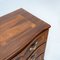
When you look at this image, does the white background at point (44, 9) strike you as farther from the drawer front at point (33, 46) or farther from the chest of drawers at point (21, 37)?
the drawer front at point (33, 46)

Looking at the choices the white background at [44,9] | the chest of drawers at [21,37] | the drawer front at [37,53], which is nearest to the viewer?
the chest of drawers at [21,37]

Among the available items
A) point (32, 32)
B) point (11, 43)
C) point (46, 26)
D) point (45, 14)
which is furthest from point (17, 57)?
point (45, 14)

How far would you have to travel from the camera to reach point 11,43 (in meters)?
1.00

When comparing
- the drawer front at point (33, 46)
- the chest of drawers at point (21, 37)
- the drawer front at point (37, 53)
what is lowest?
the drawer front at point (37, 53)

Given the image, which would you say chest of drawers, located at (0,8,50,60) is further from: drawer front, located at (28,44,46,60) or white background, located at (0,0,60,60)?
white background, located at (0,0,60,60)

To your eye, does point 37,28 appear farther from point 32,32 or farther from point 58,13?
point 58,13

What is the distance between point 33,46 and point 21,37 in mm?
152

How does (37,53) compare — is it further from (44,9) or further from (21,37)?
(44,9)

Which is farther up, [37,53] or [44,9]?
[44,9]

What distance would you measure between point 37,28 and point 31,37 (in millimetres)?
126

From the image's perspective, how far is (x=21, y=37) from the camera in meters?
1.05

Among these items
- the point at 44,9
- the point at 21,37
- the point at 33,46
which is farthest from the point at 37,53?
the point at 44,9

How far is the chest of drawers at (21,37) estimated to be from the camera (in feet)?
3.17

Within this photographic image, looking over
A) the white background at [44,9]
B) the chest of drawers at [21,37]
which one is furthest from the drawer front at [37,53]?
the white background at [44,9]
